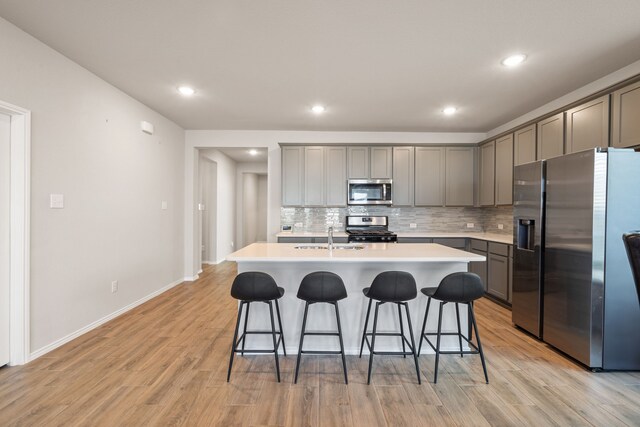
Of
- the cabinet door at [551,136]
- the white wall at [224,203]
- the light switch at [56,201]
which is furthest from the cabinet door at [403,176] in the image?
the light switch at [56,201]

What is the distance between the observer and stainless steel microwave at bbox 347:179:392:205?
194 inches

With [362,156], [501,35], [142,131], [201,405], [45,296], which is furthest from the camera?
[362,156]

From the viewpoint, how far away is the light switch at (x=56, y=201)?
2.64 meters

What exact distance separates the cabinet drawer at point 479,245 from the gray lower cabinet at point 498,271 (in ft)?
0.42

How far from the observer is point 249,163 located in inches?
321

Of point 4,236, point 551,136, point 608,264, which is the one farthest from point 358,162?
point 4,236

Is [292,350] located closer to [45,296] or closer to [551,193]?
[45,296]

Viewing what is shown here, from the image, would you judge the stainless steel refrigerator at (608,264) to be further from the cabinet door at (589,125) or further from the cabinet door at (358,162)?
the cabinet door at (358,162)

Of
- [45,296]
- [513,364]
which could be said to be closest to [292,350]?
[513,364]

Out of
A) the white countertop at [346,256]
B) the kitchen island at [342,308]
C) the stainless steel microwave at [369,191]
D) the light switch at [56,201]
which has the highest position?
the stainless steel microwave at [369,191]

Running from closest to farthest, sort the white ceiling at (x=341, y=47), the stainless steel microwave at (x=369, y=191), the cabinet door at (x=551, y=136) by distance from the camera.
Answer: the white ceiling at (x=341, y=47) → the cabinet door at (x=551, y=136) → the stainless steel microwave at (x=369, y=191)

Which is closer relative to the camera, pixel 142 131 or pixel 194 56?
pixel 194 56

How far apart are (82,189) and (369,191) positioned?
147 inches

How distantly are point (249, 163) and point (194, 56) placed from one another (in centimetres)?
551
